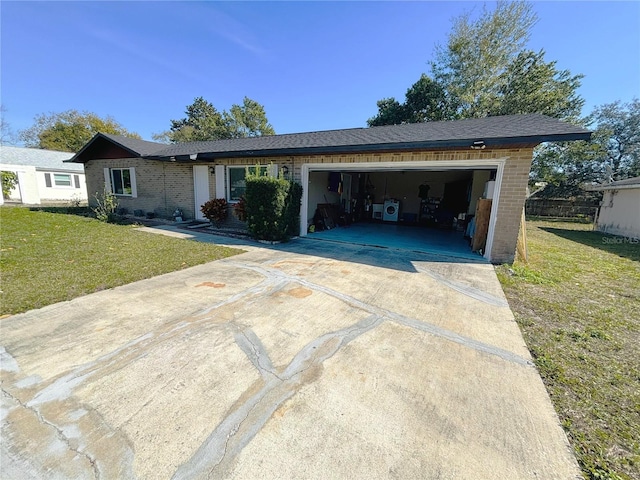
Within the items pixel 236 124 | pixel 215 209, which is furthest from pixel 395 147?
pixel 236 124

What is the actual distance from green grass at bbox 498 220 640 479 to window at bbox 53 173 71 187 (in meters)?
26.8

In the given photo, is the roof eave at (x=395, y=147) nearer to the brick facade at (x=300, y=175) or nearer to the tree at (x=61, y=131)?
the brick facade at (x=300, y=175)

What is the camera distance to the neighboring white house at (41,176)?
16844 millimetres

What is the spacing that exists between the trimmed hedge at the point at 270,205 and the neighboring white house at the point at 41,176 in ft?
53.9

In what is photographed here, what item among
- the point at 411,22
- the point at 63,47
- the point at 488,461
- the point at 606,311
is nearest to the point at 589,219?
the point at 411,22

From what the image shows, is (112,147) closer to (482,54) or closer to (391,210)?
(391,210)

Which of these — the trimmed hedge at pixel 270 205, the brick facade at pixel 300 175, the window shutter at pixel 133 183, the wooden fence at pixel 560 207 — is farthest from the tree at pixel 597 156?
the window shutter at pixel 133 183

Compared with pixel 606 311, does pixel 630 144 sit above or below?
above

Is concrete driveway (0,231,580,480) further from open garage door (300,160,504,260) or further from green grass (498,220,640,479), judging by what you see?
open garage door (300,160,504,260)

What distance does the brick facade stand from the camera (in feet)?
19.0

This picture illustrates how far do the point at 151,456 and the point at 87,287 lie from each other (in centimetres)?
347

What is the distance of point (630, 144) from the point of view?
24438 millimetres

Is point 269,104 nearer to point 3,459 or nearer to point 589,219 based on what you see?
point 589,219

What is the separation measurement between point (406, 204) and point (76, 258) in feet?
42.2
